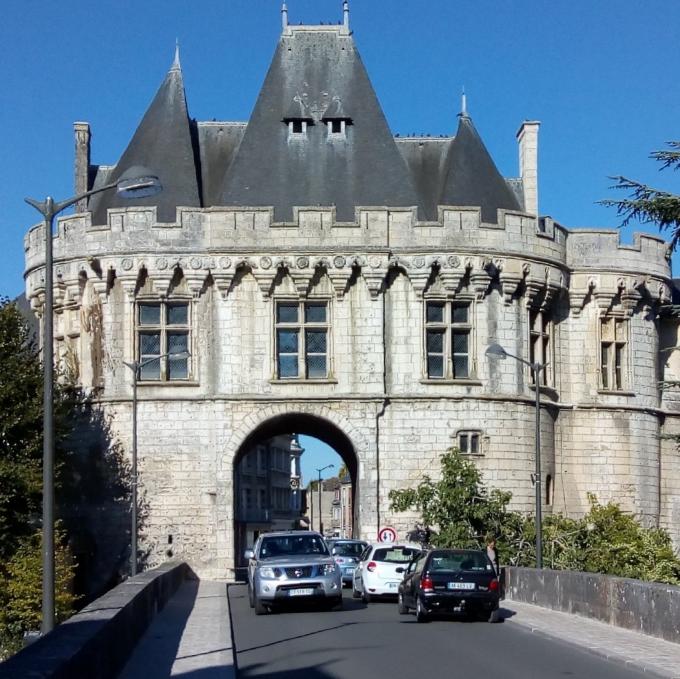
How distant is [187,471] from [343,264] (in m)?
7.47

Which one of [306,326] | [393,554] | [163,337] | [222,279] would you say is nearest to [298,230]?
[222,279]

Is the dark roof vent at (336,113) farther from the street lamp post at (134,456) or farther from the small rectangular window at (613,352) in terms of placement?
the small rectangular window at (613,352)

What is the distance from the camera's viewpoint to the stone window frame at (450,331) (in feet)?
136

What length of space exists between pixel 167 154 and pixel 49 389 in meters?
27.8

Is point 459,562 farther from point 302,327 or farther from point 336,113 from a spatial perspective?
point 336,113

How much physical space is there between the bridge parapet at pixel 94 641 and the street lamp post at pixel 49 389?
53cm

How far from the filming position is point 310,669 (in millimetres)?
16125

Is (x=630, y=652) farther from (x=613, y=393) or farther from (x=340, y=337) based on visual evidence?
(x=613, y=393)

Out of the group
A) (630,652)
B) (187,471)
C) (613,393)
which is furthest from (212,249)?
(630,652)

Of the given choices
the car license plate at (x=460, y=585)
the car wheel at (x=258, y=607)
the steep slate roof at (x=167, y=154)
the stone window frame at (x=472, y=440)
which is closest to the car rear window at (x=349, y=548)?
the stone window frame at (x=472, y=440)

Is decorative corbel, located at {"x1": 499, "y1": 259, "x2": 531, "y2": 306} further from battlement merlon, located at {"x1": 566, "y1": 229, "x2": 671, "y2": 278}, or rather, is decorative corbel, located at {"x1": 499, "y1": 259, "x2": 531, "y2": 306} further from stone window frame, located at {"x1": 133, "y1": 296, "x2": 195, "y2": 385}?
stone window frame, located at {"x1": 133, "y1": 296, "x2": 195, "y2": 385}

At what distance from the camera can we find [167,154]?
44.8m

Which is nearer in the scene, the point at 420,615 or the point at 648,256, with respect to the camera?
the point at 420,615

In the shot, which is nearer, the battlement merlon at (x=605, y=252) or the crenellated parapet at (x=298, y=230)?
the crenellated parapet at (x=298, y=230)
